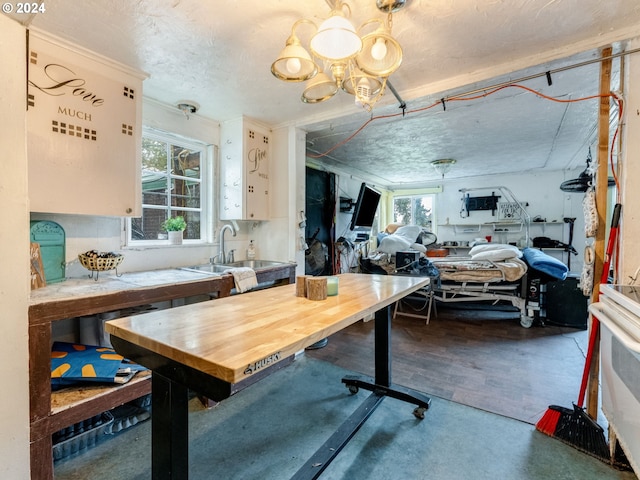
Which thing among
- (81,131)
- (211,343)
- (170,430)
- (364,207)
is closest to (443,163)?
(364,207)

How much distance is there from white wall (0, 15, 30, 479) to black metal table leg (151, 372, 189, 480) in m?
0.83

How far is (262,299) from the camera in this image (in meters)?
1.43

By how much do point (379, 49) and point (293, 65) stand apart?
404 mm

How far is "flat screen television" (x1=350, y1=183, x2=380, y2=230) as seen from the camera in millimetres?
4680

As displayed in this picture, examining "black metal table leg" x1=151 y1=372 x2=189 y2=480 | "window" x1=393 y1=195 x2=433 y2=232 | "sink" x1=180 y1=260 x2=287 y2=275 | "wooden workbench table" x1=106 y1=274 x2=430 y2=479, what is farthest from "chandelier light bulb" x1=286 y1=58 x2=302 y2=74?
"window" x1=393 y1=195 x2=433 y2=232

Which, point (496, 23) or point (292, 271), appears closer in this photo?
point (496, 23)

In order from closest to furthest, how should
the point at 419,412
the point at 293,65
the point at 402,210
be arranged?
the point at 293,65 < the point at 419,412 < the point at 402,210

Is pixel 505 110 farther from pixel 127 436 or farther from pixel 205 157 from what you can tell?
pixel 127 436

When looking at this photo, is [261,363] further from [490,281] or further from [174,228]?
[490,281]

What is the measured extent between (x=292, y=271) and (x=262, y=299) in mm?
1467

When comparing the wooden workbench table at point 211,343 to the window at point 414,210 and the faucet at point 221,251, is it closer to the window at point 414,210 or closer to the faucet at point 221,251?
A: the faucet at point 221,251

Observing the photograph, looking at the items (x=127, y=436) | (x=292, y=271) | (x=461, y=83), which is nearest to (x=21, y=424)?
(x=127, y=436)

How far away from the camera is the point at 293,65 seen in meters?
1.40

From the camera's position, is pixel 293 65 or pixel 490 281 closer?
pixel 293 65
